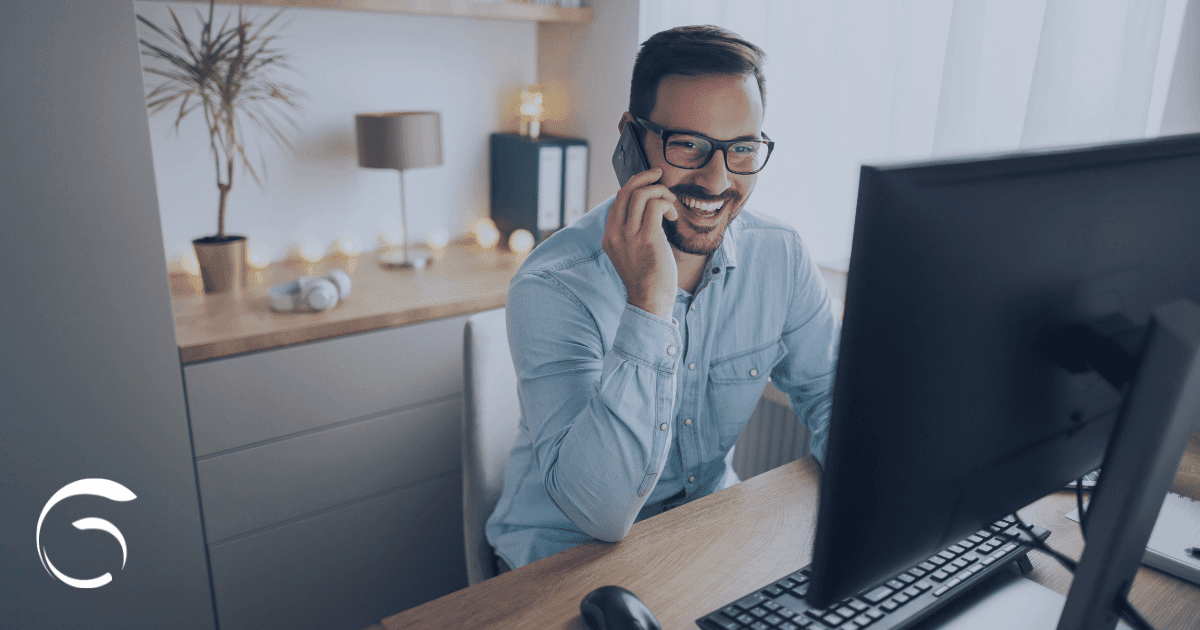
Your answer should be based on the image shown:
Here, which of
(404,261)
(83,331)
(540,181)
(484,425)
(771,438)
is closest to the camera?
(484,425)

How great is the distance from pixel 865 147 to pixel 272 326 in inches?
57.9

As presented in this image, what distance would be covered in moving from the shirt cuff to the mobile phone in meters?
0.24

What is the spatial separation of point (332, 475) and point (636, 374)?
1.15m

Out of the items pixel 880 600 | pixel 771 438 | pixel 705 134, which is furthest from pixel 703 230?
pixel 771 438

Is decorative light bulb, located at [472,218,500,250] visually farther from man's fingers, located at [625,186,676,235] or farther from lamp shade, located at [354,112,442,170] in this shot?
man's fingers, located at [625,186,676,235]

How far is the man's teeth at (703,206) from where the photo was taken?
1070mm

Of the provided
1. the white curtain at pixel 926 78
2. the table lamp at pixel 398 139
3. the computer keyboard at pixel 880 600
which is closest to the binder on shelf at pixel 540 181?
the table lamp at pixel 398 139

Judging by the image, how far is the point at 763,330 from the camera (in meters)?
1.20

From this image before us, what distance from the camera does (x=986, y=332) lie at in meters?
0.53

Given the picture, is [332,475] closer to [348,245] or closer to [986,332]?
[348,245]

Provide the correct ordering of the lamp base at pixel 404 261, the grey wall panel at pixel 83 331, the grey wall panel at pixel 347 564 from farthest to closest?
the lamp base at pixel 404 261 → the grey wall panel at pixel 347 564 → the grey wall panel at pixel 83 331

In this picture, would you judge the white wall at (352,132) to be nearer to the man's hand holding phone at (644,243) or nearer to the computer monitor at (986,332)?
the man's hand holding phone at (644,243)

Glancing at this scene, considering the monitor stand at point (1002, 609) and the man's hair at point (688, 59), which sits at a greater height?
the man's hair at point (688, 59)

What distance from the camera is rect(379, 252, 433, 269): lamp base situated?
7.02 feet
